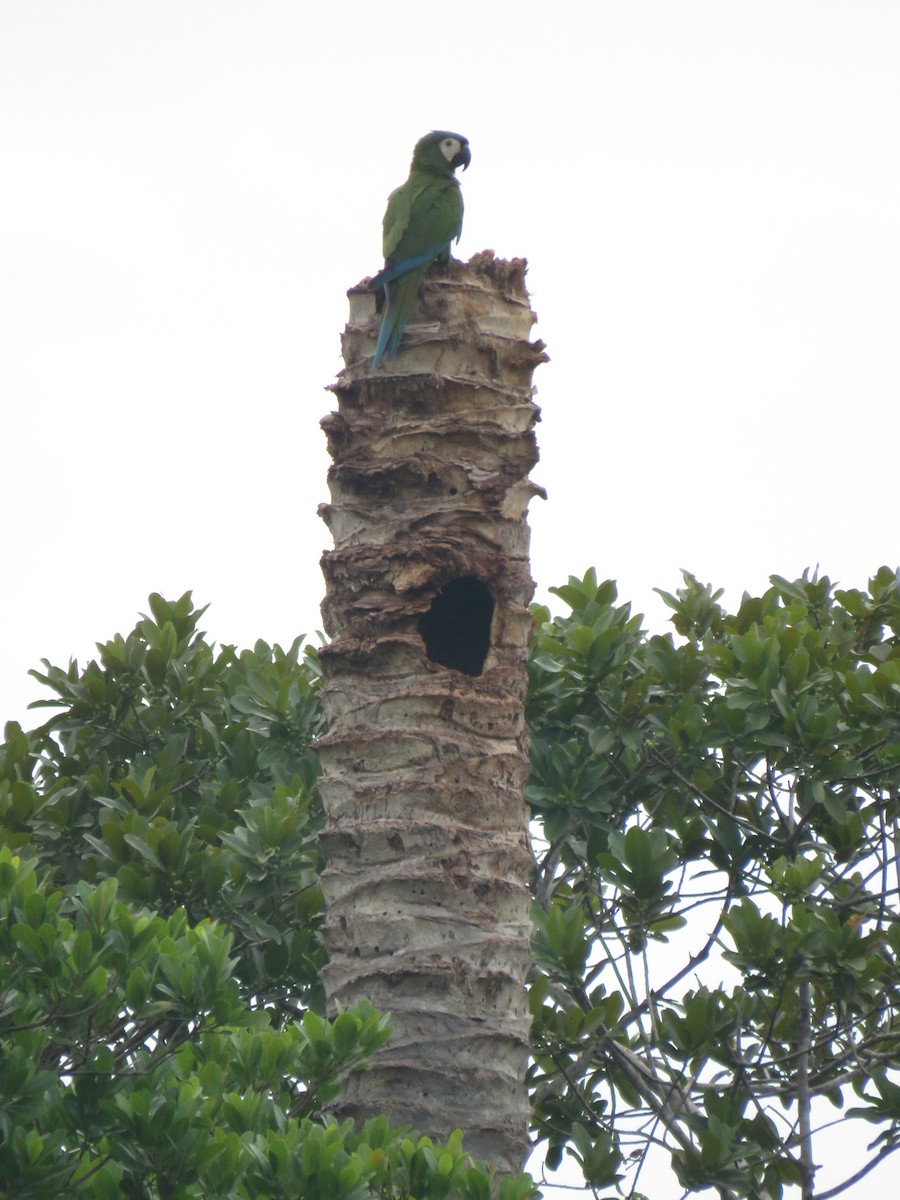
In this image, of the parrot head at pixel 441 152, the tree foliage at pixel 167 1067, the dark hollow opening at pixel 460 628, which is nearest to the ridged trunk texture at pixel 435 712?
the dark hollow opening at pixel 460 628

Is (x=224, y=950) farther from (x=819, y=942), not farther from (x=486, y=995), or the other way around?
(x=819, y=942)

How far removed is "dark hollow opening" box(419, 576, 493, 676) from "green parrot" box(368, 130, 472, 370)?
1.03 m

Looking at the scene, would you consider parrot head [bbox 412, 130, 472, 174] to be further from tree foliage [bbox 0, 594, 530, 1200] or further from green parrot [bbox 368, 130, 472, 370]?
tree foliage [bbox 0, 594, 530, 1200]

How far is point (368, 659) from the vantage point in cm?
570

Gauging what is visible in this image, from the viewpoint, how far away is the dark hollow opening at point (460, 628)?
6203mm

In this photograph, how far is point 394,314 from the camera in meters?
5.96

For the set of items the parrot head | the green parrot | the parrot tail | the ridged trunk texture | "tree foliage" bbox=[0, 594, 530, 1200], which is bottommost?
"tree foliage" bbox=[0, 594, 530, 1200]

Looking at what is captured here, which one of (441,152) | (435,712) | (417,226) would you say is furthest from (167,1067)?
(441,152)

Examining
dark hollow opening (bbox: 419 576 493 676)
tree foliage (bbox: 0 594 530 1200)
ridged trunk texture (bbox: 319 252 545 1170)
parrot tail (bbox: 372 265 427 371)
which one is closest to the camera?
tree foliage (bbox: 0 594 530 1200)

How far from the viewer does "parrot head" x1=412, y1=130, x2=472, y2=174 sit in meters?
7.75

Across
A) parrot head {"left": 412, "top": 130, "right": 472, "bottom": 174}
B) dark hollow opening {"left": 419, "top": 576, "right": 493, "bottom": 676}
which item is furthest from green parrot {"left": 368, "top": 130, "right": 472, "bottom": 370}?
dark hollow opening {"left": 419, "top": 576, "right": 493, "bottom": 676}

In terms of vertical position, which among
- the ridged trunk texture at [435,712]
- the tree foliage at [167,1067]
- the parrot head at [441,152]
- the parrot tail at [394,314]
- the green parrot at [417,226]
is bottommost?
the tree foliage at [167,1067]

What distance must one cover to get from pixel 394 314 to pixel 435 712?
1577mm

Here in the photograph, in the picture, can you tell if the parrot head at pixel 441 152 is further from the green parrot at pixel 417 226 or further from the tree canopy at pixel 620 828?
the tree canopy at pixel 620 828
